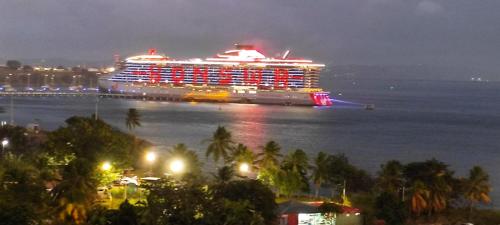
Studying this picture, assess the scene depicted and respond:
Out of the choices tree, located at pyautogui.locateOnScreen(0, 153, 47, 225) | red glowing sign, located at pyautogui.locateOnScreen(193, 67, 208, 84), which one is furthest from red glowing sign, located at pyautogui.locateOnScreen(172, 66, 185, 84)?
tree, located at pyautogui.locateOnScreen(0, 153, 47, 225)

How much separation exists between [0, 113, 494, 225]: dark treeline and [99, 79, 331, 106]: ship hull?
89.8ft

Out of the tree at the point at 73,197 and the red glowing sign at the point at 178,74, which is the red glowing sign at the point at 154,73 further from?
the tree at the point at 73,197

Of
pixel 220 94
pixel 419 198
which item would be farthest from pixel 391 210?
pixel 220 94

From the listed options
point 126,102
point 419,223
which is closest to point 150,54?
point 126,102

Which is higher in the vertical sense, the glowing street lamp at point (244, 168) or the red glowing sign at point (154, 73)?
the red glowing sign at point (154, 73)

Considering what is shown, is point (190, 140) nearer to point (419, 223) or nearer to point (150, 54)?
point (419, 223)

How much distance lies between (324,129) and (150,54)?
2270 centimetres

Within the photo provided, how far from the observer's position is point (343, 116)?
123ft

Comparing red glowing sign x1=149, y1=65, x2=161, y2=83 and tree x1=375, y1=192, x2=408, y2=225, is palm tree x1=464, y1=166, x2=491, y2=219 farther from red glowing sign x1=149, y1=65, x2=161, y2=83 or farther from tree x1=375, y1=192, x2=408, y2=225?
red glowing sign x1=149, y1=65, x2=161, y2=83

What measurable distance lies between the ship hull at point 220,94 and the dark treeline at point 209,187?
27360 millimetres

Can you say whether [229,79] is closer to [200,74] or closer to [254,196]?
[200,74]

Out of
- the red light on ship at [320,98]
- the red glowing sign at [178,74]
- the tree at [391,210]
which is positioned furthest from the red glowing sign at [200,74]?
the tree at [391,210]

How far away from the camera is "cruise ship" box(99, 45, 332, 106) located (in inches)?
1672

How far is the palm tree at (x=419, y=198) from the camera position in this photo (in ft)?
31.7
